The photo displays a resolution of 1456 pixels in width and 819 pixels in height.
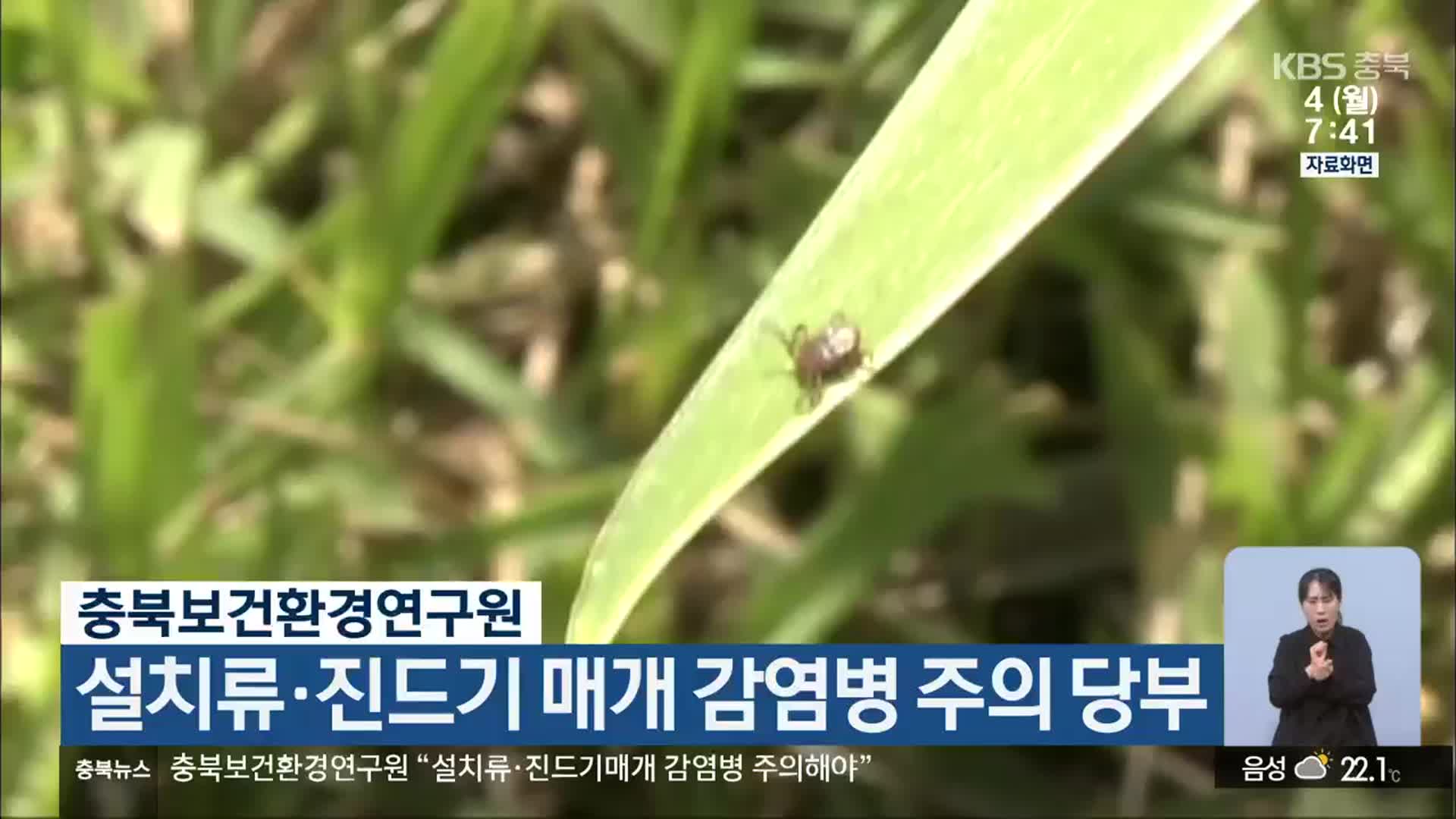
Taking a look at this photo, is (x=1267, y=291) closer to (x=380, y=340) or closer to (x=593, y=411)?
(x=593, y=411)

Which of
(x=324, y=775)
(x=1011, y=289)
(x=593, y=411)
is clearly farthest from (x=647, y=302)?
(x=324, y=775)

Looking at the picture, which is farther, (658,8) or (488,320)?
(488,320)

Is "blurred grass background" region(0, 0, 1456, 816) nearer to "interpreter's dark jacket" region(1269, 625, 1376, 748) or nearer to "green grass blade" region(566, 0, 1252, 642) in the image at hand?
"interpreter's dark jacket" region(1269, 625, 1376, 748)

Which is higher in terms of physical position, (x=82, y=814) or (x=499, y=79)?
(x=499, y=79)

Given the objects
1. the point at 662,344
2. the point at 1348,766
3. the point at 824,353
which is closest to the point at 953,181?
the point at 824,353

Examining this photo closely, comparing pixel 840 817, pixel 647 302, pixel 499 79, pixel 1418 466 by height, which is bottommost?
pixel 840 817

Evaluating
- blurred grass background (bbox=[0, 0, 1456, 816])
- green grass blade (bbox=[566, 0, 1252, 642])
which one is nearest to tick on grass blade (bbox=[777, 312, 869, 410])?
green grass blade (bbox=[566, 0, 1252, 642])
